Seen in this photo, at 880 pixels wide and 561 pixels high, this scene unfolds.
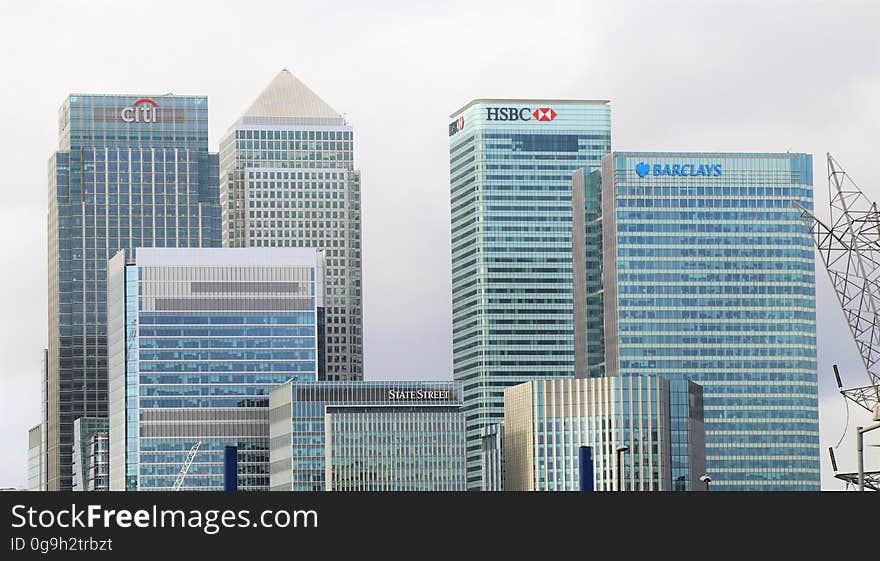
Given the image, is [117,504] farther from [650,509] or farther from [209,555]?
[650,509]

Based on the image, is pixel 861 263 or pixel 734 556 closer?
pixel 734 556

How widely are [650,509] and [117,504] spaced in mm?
17849

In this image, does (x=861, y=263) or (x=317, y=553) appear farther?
(x=861, y=263)

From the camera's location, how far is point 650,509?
68.4m

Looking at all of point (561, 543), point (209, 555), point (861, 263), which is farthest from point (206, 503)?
point (861, 263)

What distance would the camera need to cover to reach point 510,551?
223 ft

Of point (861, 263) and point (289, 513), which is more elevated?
point (861, 263)

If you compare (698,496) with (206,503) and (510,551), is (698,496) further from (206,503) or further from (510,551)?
(206,503)

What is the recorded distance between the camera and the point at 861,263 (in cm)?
17800

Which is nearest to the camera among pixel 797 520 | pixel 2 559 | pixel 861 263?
pixel 2 559

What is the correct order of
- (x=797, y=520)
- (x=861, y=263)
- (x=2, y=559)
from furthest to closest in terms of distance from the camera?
(x=861, y=263) < (x=797, y=520) < (x=2, y=559)

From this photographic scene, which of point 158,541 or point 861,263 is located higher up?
point 861,263

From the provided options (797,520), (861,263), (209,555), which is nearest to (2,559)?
(209,555)

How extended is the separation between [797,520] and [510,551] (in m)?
9.92
